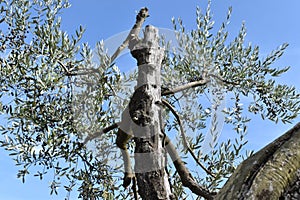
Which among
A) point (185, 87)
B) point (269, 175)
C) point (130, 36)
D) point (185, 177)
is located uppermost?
point (130, 36)

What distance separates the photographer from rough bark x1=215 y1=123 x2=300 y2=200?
6.30 ft

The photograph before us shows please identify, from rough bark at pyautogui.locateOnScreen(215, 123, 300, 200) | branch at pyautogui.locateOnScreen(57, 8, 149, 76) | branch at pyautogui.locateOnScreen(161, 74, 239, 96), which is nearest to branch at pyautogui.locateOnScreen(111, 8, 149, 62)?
branch at pyautogui.locateOnScreen(57, 8, 149, 76)

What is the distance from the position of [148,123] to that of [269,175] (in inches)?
104

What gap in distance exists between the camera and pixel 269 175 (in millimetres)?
1982

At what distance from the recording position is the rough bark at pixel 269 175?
6.30 ft

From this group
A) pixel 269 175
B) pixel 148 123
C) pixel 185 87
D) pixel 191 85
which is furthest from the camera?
pixel 191 85

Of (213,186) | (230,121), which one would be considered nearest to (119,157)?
(213,186)

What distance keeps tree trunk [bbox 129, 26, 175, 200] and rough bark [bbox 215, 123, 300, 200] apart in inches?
87.6

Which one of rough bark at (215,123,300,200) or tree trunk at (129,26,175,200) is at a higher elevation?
tree trunk at (129,26,175,200)

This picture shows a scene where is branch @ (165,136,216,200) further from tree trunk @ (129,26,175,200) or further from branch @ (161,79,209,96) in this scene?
branch @ (161,79,209,96)

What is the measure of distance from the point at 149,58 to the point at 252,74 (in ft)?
6.80

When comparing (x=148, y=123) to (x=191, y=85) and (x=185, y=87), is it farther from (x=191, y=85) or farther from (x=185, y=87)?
(x=191, y=85)

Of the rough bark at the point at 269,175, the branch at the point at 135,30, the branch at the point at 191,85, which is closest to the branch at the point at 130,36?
the branch at the point at 135,30

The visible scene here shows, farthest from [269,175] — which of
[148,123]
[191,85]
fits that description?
[191,85]
